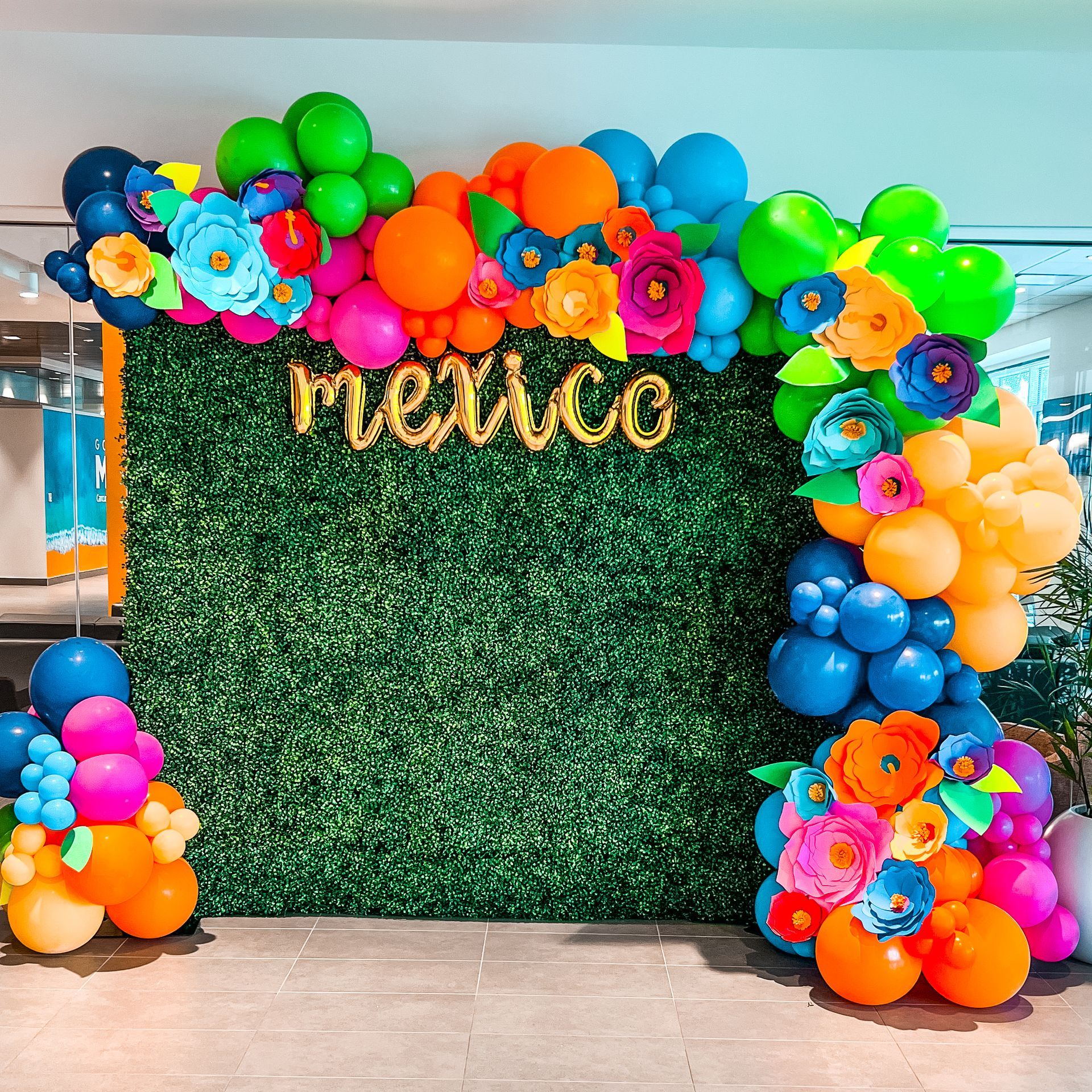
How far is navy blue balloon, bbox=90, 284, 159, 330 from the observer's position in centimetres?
319

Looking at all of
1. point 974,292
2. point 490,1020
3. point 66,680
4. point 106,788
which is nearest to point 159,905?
point 106,788

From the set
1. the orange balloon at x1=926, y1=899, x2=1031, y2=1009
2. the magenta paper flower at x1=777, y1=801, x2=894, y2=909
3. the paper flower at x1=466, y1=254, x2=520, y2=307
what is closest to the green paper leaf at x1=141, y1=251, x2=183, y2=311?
the paper flower at x1=466, y1=254, x2=520, y2=307

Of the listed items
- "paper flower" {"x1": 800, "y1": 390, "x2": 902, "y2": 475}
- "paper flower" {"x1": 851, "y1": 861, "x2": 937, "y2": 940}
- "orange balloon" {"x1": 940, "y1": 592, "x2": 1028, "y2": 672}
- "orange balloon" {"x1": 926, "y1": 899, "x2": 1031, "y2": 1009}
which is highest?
"paper flower" {"x1": 800, "y1": 390, "x2": 902, "y2": 475}

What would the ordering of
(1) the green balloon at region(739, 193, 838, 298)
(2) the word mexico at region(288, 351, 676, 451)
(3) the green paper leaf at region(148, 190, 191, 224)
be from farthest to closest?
(2) the word mexico at region(288, 351, 676, 451), (3) the green paper leaf at region(148, 190, 191, 224), (1) the green balloon at region(739, 193, 838, 298)

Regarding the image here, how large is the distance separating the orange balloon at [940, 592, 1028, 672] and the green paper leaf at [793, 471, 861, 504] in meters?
0.44

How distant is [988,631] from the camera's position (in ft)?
9.61

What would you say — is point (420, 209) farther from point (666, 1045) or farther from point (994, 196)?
point (666, 1045)

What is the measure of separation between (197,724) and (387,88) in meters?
2.48

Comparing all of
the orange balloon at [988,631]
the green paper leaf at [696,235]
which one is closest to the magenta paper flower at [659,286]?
the green paper leaf at [696,235]

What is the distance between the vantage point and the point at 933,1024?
110 inches

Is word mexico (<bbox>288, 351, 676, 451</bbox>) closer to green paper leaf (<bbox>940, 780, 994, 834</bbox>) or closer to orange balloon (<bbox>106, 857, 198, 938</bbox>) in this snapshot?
green paper leaf (<bbox>940, 780, 994, 834</bbox>)

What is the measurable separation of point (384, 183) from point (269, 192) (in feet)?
1.24

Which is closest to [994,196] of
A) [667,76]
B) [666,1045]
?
[667,76]

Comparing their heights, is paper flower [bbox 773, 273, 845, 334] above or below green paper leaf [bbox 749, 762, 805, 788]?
above
